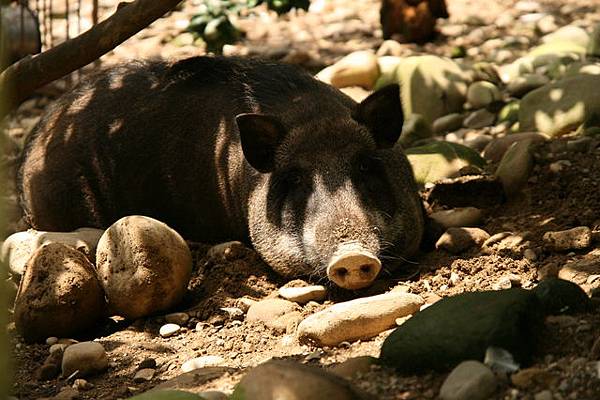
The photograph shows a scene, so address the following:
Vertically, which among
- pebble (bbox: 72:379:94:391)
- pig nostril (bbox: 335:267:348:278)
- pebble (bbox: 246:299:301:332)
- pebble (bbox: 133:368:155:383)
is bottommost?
pebble (bbox: 246:299:301:332)

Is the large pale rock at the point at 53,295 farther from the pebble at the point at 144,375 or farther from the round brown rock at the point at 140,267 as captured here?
the pebble at the point at 144,375

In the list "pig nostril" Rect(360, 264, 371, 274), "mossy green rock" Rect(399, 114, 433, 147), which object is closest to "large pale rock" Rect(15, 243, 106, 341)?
"pig nostril" Rect(360, 264, 371, 274)

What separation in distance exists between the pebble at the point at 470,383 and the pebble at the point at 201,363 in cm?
165

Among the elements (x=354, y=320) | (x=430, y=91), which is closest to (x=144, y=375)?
(x=354, y=320)

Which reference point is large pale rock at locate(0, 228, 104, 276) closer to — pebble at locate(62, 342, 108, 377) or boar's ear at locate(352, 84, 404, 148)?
pebble at locate(62, 342, 108, 377)

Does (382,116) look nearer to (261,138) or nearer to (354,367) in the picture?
(261,138)

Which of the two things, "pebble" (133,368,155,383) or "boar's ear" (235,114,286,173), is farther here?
"boar's ear" (235,114,286,173)

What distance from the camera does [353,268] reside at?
5.73 m

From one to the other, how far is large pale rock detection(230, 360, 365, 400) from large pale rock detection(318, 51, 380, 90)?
6.36 metres

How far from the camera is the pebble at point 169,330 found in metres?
5.74

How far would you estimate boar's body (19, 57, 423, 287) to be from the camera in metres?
6.20

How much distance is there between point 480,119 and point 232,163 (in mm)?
3024

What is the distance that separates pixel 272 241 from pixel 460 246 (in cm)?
112

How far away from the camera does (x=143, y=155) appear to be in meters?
7.40
